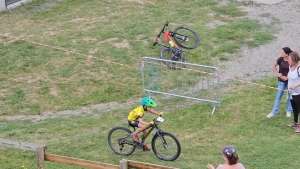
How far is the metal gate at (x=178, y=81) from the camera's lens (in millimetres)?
13898

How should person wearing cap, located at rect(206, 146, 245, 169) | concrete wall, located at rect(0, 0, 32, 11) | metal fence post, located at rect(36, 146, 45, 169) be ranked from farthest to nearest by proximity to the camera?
concrete wall, located at rect(0, 0, 32, 11)
metal fence post, located at rect(36, 146, 45, 169)
person wearing cap, located at rect(206, 146, 245, 169)

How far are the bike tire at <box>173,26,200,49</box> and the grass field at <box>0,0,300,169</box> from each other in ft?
0.92

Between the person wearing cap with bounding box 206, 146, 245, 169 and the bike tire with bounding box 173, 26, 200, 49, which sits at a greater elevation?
the person wearing cap with bounding box 206, 146, 245, 169

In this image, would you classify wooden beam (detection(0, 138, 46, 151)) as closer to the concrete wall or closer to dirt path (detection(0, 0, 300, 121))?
dirt path (detection(0, 0, 300, 121))

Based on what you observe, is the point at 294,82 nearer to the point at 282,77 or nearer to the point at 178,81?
the point at 282,77

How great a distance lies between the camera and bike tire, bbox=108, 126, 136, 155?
1107 centimetres

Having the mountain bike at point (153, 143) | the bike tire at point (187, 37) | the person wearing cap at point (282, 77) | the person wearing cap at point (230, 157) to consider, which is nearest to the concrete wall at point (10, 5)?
the bike tire at point (187, 37)

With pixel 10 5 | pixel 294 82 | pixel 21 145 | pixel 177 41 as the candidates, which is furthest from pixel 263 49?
pixel 21 145

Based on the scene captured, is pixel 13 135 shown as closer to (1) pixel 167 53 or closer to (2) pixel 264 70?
(1) pixel 167 53

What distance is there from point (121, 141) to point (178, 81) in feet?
12.8

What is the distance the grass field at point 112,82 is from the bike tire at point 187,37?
28 centimetres

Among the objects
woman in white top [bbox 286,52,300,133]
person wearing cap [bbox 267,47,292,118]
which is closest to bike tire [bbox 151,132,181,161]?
woman in white top [bbox 286,52,300,133]

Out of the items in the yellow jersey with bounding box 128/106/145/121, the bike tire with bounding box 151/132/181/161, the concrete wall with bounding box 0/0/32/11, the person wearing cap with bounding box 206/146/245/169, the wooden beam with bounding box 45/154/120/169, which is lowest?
the bike tire with bounding box 151/132/181/161

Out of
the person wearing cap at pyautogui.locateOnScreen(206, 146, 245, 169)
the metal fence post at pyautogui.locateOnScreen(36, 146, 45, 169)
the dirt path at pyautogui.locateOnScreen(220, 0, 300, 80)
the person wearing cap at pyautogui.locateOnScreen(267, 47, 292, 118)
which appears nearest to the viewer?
the person wearing cap at pyautogui.locateOnScreen(206, 146, 245, 169)
